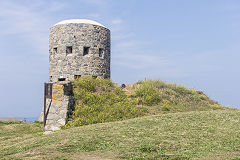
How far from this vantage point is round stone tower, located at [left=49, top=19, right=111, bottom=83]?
22406mm

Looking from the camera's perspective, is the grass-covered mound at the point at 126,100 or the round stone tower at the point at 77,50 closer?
the grass-covered mound at the point at 126,100

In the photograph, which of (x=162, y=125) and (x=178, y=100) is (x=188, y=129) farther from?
(x=178, y=100)

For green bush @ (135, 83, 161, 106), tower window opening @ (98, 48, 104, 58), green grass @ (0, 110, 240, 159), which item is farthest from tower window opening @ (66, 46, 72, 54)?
green grass @ (0, 110, 240, 159)

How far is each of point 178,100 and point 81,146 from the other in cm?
1387

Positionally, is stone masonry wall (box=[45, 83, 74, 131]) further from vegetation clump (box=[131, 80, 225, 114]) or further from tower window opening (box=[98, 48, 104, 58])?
tower window opening (box=[98, 48, 104, 58])

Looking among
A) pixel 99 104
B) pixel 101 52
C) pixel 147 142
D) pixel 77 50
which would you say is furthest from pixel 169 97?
pixel 147 142

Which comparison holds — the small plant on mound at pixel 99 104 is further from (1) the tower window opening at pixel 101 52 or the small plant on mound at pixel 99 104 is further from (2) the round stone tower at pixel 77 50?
(1) the tower window opening at pixel 101 52

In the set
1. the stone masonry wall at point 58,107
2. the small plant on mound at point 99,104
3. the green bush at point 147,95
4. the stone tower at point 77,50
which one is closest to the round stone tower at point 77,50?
the stone tower at point 77,50

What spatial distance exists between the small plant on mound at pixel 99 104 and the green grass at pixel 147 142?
13.3ft

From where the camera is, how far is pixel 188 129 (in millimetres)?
11664

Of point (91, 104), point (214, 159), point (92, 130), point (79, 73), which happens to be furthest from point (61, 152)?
point (79, 73)

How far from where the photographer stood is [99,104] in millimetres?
18688

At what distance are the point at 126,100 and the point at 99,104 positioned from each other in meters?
2.15

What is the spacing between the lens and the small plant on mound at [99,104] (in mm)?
16938
